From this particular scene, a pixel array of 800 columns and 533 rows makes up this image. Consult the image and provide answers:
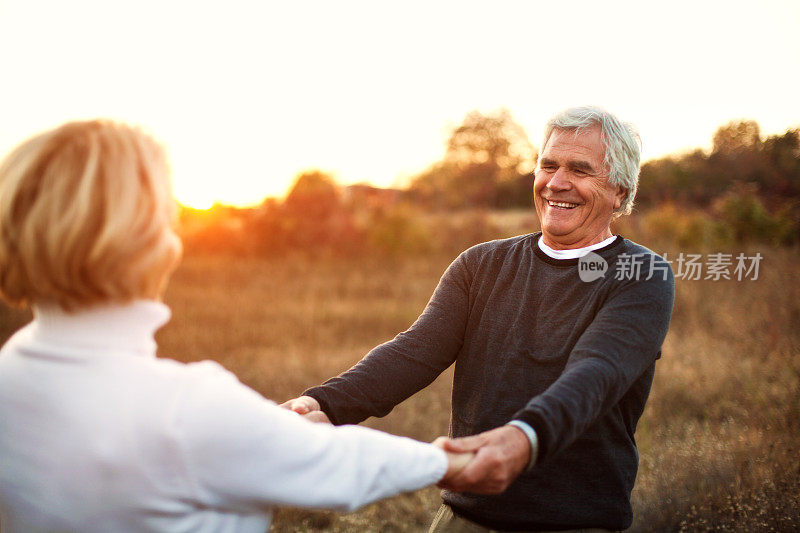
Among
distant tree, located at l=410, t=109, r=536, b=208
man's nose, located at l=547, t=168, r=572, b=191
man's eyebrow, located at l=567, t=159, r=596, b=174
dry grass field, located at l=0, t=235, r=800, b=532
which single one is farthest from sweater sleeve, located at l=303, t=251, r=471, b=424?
distant tree, located at l=410, t=109, r=536, b=208

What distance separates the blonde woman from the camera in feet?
3.78

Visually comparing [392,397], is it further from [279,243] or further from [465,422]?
[279,243]

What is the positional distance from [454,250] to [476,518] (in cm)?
1701

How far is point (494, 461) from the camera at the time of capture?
5.33 ft

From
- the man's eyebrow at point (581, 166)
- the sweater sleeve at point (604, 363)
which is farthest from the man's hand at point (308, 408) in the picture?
the man's eyebrow at point (581, 166)

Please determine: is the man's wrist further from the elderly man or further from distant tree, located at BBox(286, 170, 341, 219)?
distant tree, located at BBox(286, 170, 341, 219)

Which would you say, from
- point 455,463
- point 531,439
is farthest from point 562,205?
point 455,463

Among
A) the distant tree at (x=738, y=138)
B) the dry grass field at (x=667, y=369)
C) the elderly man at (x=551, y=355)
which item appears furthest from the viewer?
the distant tree at (x=738, y=138)

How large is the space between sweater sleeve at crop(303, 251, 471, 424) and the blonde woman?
2.92ft

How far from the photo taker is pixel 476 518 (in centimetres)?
215

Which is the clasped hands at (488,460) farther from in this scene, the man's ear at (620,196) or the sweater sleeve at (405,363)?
the man's ear at (620,196)

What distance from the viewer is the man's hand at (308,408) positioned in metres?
2.04

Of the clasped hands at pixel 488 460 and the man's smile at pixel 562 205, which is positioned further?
the man's smile at pixel 562 205

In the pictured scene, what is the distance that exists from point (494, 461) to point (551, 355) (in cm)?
60
